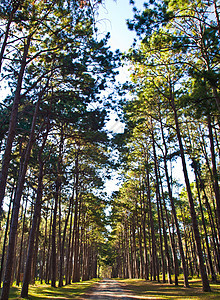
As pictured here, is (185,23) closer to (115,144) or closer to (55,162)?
(115,144)

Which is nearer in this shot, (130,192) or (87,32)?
A: (87,32)

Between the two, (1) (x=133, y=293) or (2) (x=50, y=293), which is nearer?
(2) (x=50, y=293)

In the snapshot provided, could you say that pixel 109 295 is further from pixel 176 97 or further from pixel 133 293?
pixel 176 97

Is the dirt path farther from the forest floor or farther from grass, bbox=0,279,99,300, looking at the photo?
grass, bbox=0,279,99,300

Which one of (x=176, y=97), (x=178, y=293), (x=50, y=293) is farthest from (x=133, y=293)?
(x=176, y=97)

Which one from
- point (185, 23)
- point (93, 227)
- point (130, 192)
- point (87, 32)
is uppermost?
point (185, 23)

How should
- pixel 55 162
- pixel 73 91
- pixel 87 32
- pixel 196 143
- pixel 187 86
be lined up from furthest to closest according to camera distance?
pixel 196 143 → pixel 55 162 → pixel 187 86 → pixel 73 91 → pixel 87 32

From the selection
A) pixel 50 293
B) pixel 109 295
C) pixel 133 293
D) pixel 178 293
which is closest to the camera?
pixel 178 293

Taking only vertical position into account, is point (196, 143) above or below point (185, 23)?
below

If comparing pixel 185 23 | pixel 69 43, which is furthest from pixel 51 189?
pixel 185 23

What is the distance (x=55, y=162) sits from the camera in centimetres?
2031

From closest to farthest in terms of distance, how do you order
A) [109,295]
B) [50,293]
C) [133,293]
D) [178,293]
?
[178,293], [109,295], [50,293], [133,293]

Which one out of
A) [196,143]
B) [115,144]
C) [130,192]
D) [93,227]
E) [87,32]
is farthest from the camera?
[93,227]

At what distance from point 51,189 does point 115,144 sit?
9319 mm
